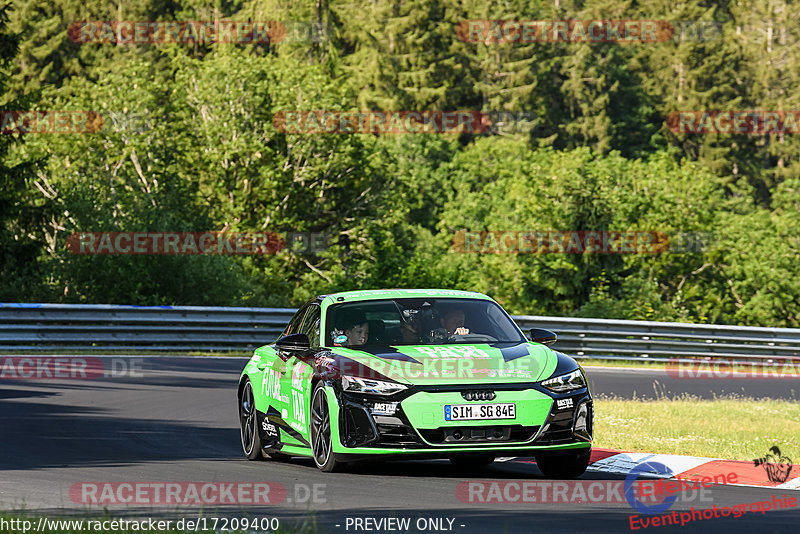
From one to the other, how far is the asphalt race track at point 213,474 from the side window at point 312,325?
42.6 inches

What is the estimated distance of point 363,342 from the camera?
35.3 ft

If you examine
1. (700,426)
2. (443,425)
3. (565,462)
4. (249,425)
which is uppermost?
(443,425)

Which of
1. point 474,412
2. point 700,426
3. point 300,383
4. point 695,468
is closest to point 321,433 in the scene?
point 300,383

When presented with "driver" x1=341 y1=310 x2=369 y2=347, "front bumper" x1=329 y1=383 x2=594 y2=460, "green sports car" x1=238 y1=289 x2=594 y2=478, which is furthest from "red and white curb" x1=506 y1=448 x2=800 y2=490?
"driver" x1=341 y1=310 x2=369 y2=347

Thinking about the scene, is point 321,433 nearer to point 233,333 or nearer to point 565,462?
point 565,462

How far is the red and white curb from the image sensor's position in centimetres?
1020

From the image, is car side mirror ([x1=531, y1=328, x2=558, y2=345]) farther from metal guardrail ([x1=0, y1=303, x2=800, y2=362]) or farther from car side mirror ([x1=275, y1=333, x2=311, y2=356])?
metal guardrail ([x1=0, y1=303, x2=800, y2=362])

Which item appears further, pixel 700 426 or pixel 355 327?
pixel 700 426

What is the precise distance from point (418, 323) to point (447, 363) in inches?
42.8

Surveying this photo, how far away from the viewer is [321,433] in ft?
33.5

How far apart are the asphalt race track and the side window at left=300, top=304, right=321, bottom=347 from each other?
3.55ft

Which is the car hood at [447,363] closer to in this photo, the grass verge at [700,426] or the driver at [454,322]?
the driver at [454,322]

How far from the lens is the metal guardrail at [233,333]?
2534 centimetres

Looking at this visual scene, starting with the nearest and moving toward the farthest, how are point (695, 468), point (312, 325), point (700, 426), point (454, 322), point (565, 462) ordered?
point (565, 462) → point (695, 468) → point (454, 322) → point (312, 325) → point (700, 426)
